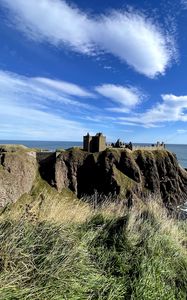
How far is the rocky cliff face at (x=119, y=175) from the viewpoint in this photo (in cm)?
8519

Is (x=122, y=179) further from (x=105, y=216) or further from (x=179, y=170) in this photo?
(x=105, y=216)

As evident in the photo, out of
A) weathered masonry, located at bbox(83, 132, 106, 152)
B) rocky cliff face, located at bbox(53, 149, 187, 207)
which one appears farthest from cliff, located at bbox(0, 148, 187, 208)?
weathered masonry, located at bbox(83, 132, 106, 152)

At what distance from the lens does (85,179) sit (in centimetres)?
8862

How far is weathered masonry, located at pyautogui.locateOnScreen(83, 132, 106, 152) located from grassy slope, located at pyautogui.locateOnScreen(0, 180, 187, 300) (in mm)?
85140

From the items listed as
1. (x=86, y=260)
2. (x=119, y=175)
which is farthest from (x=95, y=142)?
(x=86, y=260)

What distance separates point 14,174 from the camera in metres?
69.1

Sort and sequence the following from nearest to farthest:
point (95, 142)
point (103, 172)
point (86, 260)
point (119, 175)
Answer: point (86, 260)
point (103, 172)
point (119, 175)
point (95, 142)

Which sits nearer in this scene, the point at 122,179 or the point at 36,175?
the point at 36,175

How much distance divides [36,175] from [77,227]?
242 feet

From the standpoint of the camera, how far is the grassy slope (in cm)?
501

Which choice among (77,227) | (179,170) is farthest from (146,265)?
(179,170)

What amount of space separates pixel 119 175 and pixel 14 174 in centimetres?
3061

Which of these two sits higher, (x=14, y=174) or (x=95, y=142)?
(x=95, y=142)

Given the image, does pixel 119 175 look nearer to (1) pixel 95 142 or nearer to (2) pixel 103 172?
(2) pixel 103 172
